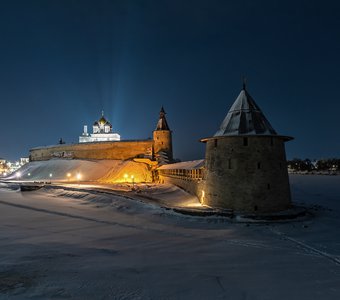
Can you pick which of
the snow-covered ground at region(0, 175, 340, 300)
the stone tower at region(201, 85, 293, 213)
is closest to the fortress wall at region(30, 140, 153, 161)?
the stone tower at region(201, 85, 293, 213)

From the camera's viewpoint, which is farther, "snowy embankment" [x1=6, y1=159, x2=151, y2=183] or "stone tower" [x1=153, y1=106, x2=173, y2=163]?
"stone tower" [x1=153, y1=106, x2=173, y2=163]

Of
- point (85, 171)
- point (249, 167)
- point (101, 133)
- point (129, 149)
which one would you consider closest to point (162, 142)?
point (129, 149)

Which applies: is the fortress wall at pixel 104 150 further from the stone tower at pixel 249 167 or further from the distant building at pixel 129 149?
the stone tower at pixel 249 167

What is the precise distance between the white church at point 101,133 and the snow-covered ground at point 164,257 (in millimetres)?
50367

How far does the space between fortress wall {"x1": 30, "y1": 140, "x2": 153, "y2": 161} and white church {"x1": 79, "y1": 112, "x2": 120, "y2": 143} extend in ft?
43.5

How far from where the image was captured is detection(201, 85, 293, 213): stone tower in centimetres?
1557

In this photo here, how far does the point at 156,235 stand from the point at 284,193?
779 cm

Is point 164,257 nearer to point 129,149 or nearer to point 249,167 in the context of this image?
point 249,167

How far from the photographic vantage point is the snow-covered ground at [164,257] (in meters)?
6.67

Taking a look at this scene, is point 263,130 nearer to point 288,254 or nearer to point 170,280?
point 288,254

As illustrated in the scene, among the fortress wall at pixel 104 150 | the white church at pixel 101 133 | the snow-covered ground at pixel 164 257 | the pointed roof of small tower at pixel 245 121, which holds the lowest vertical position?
the snow-covered ground at pixel 164 257

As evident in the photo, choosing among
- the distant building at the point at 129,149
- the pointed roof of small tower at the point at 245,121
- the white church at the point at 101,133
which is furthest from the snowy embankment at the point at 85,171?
the pointed roof of small tower at the point at 245,121

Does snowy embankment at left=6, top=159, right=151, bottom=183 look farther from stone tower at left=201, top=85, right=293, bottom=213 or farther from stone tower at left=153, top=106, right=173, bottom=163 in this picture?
stone tower at left=201, top=85, right=293, bottom=213

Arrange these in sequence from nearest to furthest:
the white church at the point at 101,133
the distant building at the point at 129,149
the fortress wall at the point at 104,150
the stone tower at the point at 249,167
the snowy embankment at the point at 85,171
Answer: the stone tower at the point at 249,167 < the snowy embankment at the point at 85,171 < the distant building at the point at 129,149 < the fortress wall at the point at 104,150 < the white church at the point at 101,133
